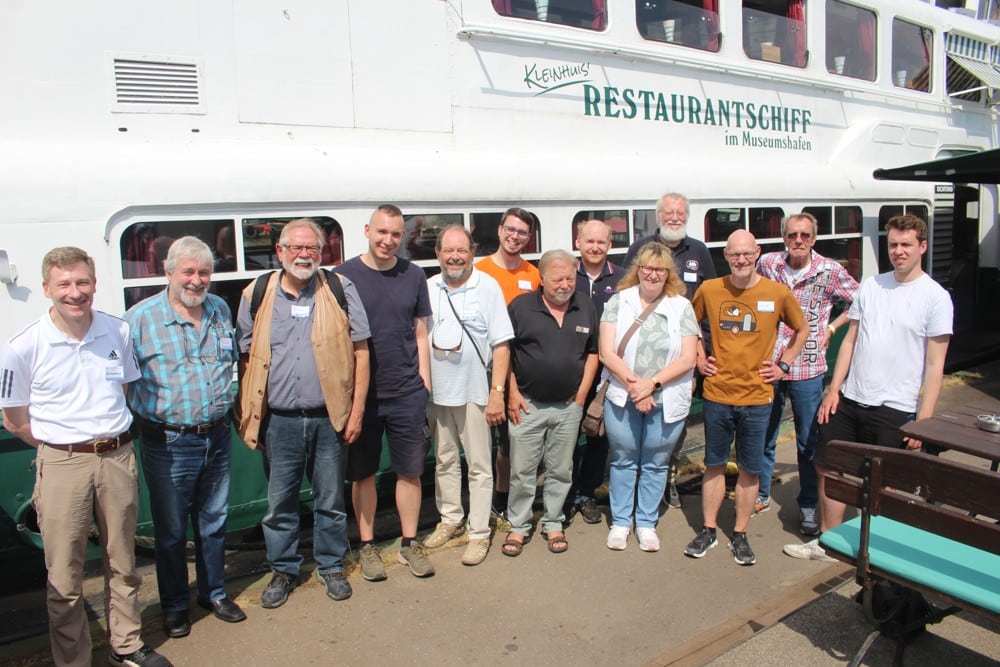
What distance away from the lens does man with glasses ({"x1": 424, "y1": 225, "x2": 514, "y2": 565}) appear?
13.7ft

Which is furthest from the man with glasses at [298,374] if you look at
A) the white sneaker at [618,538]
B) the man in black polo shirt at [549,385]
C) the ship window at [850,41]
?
the ship window at [850,41]

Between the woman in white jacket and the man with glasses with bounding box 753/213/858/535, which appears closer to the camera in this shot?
the woman in white jacket

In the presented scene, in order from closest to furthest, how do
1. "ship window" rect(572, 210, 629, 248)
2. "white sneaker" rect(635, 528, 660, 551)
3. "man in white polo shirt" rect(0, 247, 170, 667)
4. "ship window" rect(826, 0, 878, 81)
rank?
"man in white polo shirt" rect(0, 247, 170, 667)
"white sneaker" rect(635, 528, 660, 551)
"ship window" rect(572, 210, 629, 248)
"ship window" rect(826, 0, 878, 81)

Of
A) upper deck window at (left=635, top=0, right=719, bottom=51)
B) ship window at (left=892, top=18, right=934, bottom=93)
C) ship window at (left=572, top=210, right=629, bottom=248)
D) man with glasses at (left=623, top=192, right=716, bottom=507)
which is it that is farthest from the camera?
ship window at (left=892, top=18, right=934, bottom=93)

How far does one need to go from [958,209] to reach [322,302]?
916 centimetres

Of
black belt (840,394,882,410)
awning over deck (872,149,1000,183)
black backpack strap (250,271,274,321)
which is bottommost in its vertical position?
black belt (840,394,882,410)

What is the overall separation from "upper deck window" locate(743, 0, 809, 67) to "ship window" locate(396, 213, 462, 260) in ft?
12.0

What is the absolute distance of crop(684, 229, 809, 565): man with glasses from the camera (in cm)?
421

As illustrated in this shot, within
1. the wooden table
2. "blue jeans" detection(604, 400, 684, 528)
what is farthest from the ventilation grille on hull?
the wooden table

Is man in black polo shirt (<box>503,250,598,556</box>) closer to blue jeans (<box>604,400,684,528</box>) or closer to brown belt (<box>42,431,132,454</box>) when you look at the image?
blue jeans (<box>604,400,684,528</box>)

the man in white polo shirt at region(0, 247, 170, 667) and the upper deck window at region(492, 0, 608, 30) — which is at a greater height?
the upper deck window at region(492, 0, 608, 30)

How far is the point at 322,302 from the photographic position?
3.66 metres

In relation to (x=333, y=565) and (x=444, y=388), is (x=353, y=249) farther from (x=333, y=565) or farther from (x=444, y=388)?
A: (x=333, y=565)

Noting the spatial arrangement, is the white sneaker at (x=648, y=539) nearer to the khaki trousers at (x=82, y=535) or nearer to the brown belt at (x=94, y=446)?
the khaki trousers at (x=82, y=535)
